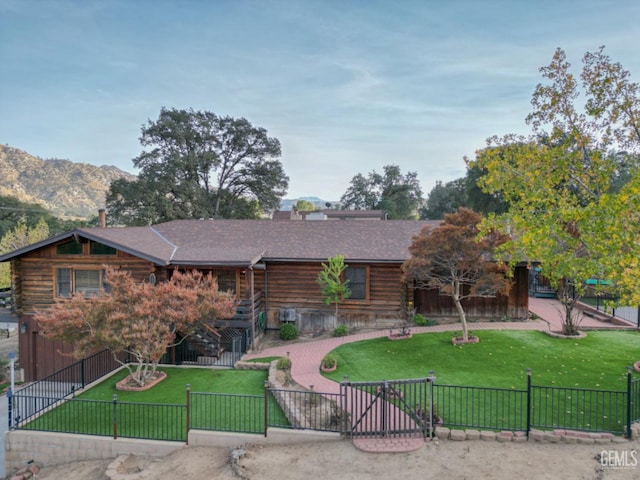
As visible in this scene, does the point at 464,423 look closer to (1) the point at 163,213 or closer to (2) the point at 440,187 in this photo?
(1) the point at 163,213

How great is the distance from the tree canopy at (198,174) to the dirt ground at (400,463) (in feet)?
115

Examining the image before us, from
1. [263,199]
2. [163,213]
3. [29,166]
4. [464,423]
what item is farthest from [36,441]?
[29,166]

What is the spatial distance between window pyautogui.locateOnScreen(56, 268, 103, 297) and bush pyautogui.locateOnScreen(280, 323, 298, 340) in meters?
8.66

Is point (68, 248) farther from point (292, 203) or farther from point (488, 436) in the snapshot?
point (292, 203)

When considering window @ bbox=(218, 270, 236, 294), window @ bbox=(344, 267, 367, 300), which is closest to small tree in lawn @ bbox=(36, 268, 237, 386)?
window @ bbox=(218, 270, 236, 294)

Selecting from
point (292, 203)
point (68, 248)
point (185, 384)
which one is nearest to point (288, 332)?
point (185, 384)

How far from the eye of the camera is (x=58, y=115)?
4222cm

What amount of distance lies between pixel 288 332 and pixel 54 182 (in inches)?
4615

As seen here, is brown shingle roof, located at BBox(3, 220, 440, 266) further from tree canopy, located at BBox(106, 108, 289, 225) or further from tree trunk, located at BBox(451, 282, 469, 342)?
tree canopy, located at BBox(106, 108, 289, 225)

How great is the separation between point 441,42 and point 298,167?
121 feet

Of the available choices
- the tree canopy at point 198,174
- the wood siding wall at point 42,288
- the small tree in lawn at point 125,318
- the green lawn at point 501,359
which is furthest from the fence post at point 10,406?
the tree canopy at point 198,174

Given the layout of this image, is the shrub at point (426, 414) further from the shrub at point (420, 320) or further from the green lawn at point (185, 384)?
the shrub at point (420, 320)

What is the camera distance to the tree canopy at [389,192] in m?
64.8

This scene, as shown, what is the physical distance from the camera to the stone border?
26.5 ft
